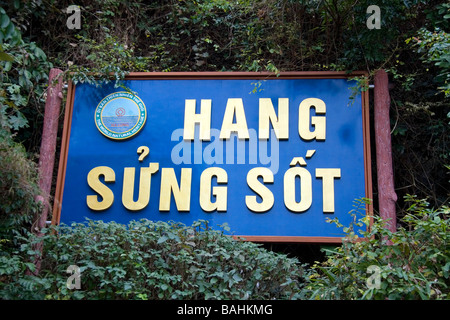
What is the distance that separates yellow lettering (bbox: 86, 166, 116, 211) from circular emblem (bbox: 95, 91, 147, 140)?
0.41 meters

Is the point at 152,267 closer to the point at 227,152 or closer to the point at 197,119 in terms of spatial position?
the point at 227,152

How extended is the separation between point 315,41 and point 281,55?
50cm

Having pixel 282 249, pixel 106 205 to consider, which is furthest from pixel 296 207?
pixel 106 205

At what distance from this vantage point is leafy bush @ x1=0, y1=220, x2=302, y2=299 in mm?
4605

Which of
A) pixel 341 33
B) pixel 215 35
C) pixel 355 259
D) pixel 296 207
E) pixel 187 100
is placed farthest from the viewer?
pixel 215 35

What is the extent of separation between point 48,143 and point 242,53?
278cm

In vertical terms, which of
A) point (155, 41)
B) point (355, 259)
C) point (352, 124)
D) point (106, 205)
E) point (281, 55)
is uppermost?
point (155, 41)

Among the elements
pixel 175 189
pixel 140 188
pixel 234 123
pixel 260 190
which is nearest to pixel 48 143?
pixel 140 188

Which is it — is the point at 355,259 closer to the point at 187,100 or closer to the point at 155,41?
the point at 187,100

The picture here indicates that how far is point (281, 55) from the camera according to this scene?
7.05m

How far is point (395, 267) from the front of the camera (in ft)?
14.0

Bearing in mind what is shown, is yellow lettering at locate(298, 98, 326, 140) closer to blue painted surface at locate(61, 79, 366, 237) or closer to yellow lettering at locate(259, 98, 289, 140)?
blue painted surface at locate(61, 79, 366, 237)

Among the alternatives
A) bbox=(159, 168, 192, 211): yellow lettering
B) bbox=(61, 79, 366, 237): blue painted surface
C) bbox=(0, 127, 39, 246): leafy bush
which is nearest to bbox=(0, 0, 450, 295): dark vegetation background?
bbox=(0, 127, 39, 246): leafy bush

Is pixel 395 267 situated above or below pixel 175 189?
below
